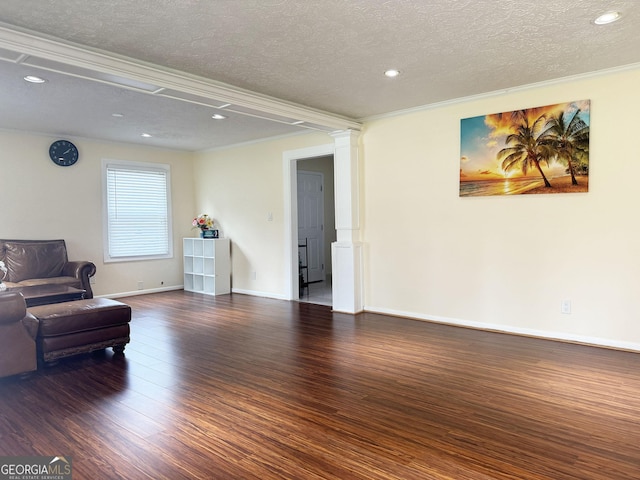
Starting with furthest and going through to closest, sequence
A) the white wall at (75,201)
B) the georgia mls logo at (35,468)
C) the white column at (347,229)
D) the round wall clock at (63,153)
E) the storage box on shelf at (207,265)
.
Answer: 1. the storage box on shelf at (207,265)
2. the round wall clock at (63,153)
3. the white wall at (75,201)
4. the white column at (347,229)
5. the georgia mls logo at (35,468)

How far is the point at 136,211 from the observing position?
23.7ft

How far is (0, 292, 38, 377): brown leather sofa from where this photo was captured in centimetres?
323

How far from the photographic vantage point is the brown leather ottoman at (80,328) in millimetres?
3568

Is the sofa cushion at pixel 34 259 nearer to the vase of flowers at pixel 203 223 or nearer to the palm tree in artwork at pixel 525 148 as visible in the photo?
the vase of flowers at pixel 203 223

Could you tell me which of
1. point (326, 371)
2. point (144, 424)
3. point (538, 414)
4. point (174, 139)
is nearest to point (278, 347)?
point (326, 371)

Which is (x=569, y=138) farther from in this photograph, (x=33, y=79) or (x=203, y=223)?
(x=203, y=223)

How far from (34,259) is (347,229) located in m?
4.14

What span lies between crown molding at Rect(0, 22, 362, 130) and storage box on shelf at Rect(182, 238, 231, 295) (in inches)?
122

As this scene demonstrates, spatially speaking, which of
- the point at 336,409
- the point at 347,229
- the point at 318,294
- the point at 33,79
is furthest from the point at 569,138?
the point at 33,79

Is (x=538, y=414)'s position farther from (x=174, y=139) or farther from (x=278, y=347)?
(x=174, y=139)

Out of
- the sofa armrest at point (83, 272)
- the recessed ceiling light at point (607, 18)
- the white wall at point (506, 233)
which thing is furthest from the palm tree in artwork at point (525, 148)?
the sofa armrest at point (83, 272)

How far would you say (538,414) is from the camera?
264 centimetres

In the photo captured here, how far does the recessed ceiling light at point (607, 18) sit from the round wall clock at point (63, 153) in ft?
21.3

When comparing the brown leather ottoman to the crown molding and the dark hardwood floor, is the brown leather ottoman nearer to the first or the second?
the dark hardwood floor
